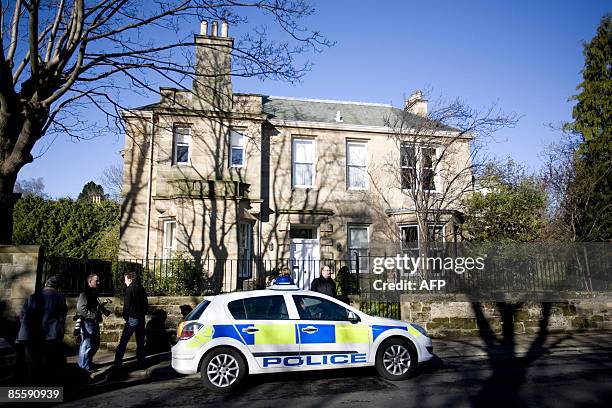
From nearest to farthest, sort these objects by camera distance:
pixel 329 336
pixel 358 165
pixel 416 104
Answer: pixel 329 336
pixel 358 165
pixel 416 104

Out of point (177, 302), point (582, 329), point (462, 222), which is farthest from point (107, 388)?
point (462, 222)

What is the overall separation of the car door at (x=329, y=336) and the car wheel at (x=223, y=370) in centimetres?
106

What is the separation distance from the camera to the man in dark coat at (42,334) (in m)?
6.59

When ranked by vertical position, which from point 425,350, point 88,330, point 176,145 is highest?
point 176,145

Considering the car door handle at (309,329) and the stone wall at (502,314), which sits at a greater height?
the car door handle at (309,329)

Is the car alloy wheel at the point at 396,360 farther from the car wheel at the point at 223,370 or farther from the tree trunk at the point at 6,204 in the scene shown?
the tree trunk at the point at 6,204

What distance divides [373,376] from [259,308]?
2.41 m

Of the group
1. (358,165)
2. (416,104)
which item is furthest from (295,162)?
(416,104)

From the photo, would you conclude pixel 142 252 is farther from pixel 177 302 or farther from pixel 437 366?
pixel 437 366

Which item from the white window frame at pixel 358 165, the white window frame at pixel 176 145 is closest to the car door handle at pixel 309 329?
the white window frame at pixel 176 145

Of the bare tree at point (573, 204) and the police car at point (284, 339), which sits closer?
the police car at point (284, 339)

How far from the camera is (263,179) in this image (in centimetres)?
1873

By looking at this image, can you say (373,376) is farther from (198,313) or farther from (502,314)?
(502,314)

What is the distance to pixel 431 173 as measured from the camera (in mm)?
16984
